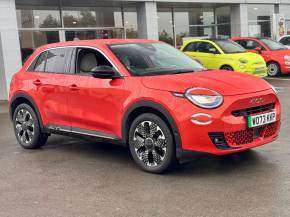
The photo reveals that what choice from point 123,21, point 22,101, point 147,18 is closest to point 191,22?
Answer: point 123,21

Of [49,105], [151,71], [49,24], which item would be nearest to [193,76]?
[151,71]

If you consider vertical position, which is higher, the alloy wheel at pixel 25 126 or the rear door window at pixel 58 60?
the rear door window at pixel 58 60

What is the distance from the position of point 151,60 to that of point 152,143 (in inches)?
49.4

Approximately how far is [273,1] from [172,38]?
22.4ft

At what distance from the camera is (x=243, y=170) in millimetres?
5355

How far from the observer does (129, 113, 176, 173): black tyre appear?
519 centimetres

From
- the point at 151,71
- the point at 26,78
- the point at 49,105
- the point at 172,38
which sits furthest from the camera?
the point at 172,38

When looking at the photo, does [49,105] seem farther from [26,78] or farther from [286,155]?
[286,155]

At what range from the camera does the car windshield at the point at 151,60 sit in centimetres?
582

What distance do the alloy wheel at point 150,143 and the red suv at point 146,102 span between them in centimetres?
1

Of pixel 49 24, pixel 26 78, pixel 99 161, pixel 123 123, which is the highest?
pixel 49 24

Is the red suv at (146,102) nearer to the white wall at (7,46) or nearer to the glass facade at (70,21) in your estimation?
the white wall at (7,46)

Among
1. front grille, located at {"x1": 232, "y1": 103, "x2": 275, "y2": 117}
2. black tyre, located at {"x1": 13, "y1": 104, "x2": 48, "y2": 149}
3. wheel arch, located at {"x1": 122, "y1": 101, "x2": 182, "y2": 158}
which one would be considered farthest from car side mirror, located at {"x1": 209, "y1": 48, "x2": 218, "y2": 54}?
wheel arch, located at {"x1": 122, "y1": 101, "x2": 182, "y2": 158}

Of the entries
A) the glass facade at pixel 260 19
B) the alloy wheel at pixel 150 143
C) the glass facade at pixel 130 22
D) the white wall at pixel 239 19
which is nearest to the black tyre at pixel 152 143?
the alloy wheel at pixel 150 143
